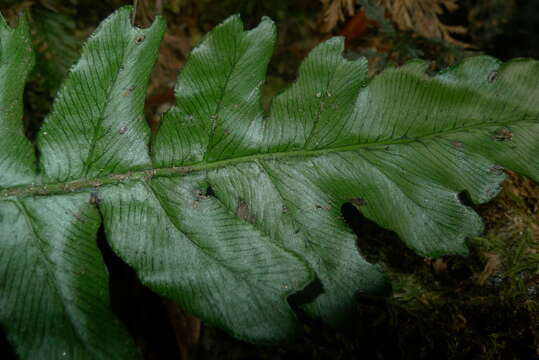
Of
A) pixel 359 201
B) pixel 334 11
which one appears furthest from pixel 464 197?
pixel 334 11

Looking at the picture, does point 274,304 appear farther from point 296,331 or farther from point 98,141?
point 98,141

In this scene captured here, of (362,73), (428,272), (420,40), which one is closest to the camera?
(362,73)

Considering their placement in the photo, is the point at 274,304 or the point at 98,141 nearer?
the point at 274,304

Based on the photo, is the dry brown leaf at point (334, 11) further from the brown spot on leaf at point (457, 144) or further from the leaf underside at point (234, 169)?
the brown spot on leaf at point (457, 144)

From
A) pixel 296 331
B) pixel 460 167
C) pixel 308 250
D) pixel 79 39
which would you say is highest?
pixel 79 39

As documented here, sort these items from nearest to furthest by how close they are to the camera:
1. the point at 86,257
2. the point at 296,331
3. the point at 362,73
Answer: the point at 296,331 → the point at 86,257 → the point at 362,73

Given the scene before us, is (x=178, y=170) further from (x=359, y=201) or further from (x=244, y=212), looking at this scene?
(x=359, y=201)

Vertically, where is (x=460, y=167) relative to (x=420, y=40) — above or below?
below

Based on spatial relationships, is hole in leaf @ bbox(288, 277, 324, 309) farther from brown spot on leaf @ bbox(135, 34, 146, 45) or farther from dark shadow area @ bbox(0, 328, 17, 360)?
dark shadow area @ bbox(0, 328, 17, 360)

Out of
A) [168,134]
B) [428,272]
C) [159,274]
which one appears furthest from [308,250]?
[428,272]
